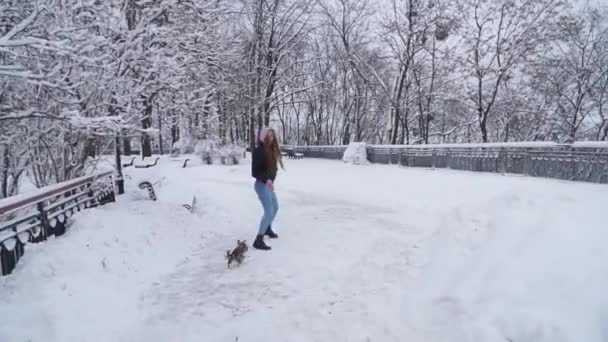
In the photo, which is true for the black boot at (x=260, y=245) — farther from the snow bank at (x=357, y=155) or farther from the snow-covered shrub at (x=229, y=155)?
the snow-covered shrub at (x=229, y=155)

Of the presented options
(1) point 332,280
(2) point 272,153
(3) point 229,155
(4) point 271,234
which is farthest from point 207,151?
(1) point 332,280

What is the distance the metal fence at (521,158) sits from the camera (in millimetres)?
9352

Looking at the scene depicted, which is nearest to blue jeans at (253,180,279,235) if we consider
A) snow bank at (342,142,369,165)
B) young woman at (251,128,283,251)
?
young woman at (251,128,283,251)

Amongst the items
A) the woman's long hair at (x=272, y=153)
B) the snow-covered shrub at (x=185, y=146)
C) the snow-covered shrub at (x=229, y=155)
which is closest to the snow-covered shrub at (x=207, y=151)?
the snow-covered shrub at (x=229, y=155)

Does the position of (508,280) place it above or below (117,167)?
below

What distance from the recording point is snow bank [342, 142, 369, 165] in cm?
1959

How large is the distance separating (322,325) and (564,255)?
2.65 metres

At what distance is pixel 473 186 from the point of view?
9.71m

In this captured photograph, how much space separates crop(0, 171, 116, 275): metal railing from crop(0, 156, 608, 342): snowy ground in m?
0.20

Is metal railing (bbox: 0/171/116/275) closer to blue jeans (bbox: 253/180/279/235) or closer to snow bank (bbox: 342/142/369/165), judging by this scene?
blue jeans (bbox: 253/180/279/235)

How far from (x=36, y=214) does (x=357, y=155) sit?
16.8 meters

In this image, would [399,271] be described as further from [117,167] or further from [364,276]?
[117,167]

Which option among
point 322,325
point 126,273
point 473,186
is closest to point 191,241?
point 126,273

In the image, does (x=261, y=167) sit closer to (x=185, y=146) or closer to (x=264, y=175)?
(x=264, y=175)
